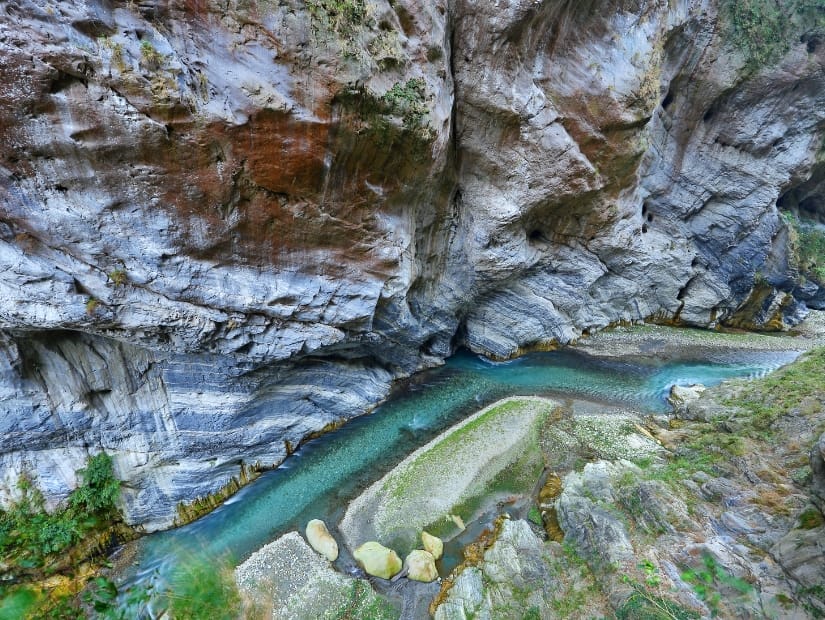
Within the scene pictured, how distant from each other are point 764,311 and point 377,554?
2273cm

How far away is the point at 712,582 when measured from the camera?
6438 mm

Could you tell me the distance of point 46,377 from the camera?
8281mm

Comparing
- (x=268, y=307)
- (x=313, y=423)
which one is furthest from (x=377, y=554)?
(x=268, y=307)

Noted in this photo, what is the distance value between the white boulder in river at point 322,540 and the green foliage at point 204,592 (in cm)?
179

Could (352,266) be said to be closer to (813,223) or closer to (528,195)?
(528,195)

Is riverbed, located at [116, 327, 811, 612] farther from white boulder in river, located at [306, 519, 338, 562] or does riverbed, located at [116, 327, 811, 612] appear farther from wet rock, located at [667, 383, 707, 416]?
white boulder in river, located at [306, 519, 338, 562]

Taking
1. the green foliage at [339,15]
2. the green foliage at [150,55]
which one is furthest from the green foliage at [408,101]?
the green foliage at [150,55]

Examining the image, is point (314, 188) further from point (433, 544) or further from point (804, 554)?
point (804, 554)

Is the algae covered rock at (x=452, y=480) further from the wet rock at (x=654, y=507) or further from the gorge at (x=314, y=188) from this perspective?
the gorge at (x=314, y=188)

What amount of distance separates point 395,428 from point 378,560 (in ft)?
15.2

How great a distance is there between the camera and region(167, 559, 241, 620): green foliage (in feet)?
25.3

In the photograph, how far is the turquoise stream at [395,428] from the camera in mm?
9289

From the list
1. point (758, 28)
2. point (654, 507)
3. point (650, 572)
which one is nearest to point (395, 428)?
point (654, 507)

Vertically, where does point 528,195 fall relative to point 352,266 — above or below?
above
